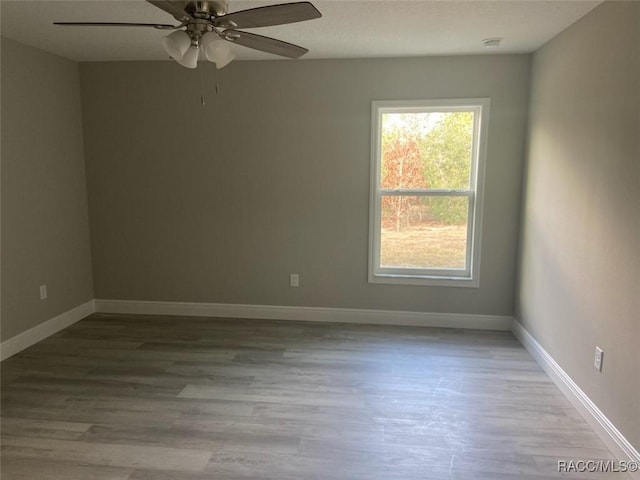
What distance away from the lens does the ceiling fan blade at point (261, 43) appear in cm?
192

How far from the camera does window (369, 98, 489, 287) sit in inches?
146

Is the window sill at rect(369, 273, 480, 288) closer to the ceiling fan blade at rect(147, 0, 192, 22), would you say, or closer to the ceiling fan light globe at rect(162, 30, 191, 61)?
the ceiling fan light globe at rect(162, 30, 191, 61)

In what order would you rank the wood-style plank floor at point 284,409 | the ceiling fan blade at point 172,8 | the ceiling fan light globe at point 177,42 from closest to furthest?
the ceiling fan blade at point 172,8
the ceiling fan light globe at point 177,42
the wood-style plank floor at point 284,409

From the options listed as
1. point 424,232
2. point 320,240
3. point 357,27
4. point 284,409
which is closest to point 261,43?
point 357,27

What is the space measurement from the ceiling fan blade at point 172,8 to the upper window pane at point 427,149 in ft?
7.68

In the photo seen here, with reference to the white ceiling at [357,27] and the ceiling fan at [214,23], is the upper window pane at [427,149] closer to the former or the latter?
the white ceiling at [357,27]

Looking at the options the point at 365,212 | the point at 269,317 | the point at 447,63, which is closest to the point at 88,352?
the point at 269,317

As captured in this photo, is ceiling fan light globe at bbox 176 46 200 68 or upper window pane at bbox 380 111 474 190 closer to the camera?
ceiling fan light globe at bbox 176 46 200 68

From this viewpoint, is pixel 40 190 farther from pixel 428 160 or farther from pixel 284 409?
pixel 428 160

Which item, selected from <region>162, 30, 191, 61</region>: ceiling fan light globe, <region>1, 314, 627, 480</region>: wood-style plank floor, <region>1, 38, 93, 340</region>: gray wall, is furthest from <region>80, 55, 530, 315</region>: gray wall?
<region>162, 30, 191, 61</region>: ceiling fan light globe

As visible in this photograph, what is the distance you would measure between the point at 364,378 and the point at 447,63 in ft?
8.79

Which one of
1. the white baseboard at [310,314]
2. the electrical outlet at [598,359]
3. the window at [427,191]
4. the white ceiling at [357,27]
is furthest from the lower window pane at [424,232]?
the electrical outlet at [598,359]

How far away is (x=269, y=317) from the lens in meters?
4.11

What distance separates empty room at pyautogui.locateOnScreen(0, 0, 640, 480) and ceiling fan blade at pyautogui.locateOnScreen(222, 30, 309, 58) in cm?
3
